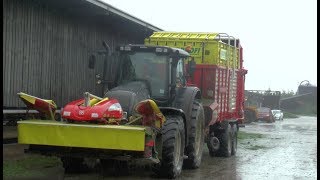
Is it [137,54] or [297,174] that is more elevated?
[137,54]

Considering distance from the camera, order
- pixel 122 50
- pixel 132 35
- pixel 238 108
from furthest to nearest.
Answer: pixel 132 35, pixel 238 108, pixel 122 50

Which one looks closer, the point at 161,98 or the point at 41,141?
the point at 41,141

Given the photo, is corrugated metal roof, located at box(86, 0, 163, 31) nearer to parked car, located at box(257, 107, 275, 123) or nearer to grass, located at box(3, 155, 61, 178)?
grass, located at box(3, 155, 61, 178)

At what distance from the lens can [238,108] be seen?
16.8m

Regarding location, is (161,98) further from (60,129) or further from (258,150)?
(258,150)

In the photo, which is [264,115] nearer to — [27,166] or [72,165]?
[27,166]

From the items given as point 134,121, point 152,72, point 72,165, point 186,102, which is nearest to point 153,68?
point 152,72

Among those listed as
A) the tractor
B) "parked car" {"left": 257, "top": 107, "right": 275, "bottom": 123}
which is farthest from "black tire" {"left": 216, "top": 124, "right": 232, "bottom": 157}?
"parked car" {"left": 257, "top": 107, "right": 275, "bottom": 123}

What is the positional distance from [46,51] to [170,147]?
543 cm

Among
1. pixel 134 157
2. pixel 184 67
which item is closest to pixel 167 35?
pixel 184 67

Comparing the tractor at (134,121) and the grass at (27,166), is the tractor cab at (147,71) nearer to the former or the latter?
the tractor at (134,121)

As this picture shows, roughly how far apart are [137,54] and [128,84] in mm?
674

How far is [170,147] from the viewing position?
949cm

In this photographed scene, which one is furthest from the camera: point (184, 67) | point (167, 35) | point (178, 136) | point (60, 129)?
point (167, 35)
